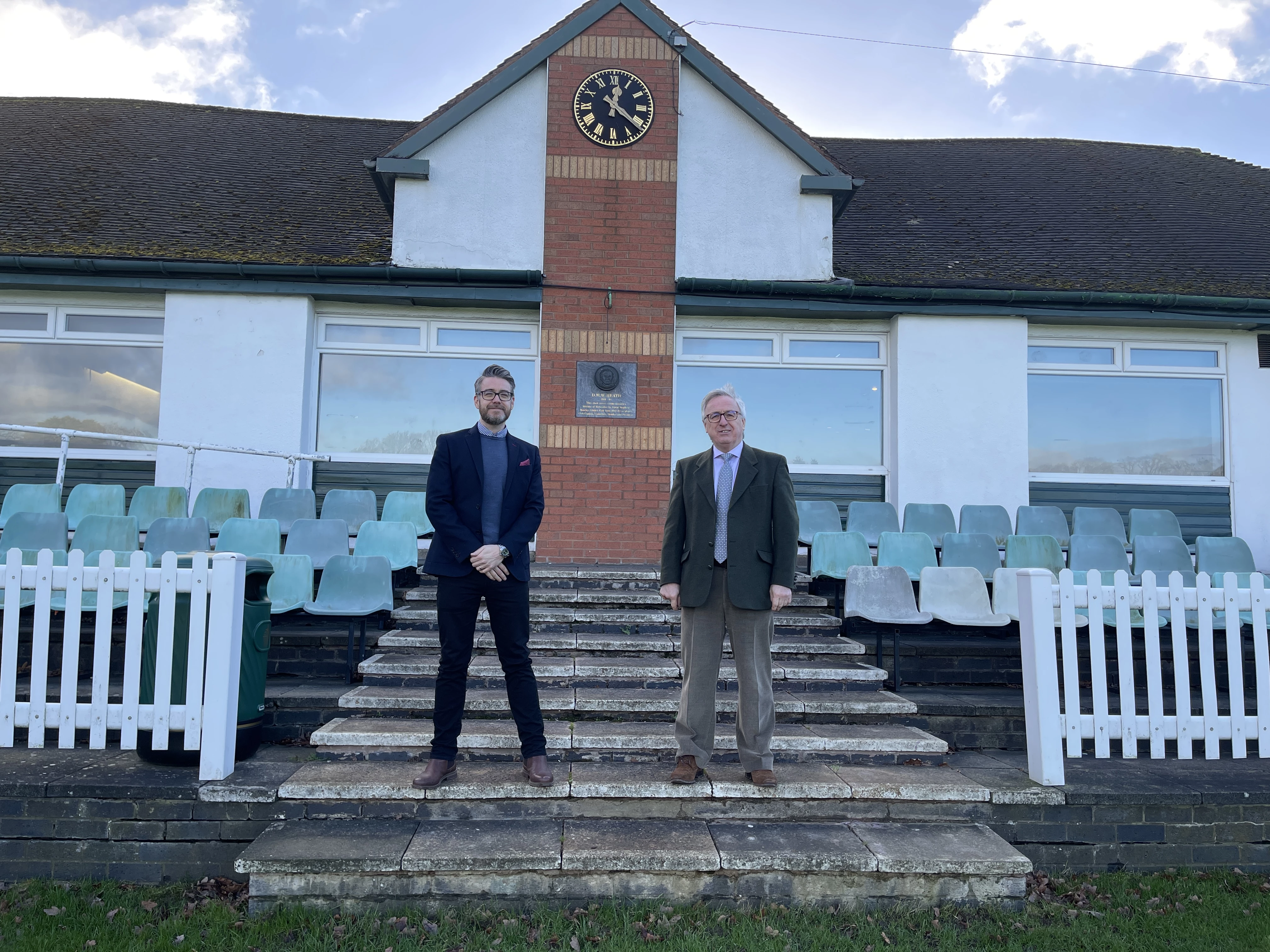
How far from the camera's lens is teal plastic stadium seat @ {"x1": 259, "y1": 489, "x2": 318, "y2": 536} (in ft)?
24.2

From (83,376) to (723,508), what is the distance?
8.22 metres

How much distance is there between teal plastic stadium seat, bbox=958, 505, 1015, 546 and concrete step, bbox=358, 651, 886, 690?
3359mm

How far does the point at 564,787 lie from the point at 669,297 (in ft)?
19.0

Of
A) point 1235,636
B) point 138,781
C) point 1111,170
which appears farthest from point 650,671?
point 1111,170

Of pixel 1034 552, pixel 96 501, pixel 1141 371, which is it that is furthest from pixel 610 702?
pixel 1141 371

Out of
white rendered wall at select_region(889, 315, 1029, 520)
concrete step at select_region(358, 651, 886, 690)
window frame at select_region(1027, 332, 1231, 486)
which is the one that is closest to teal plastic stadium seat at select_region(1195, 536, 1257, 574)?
white rendered wall at select_region(889, 315, 1029, 520)

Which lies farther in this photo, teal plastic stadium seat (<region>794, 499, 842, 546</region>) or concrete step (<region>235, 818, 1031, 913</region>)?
teal plastic stadium seat (<region>794, 499, 842, 546</region>)

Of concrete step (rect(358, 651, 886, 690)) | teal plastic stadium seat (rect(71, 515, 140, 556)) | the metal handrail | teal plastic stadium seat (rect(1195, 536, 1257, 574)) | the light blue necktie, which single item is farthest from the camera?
the metal handrail

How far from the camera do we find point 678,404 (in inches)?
347

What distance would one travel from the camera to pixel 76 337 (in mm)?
8516

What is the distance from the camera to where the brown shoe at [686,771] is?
375 cm

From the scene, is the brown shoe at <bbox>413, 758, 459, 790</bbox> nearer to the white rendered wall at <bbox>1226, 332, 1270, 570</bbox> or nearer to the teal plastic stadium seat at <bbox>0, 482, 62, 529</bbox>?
the teal plastic stadium seat at <bbox>0, 482, 62, 529</bbox>

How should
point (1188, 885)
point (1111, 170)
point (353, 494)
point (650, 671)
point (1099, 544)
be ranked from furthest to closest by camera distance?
point (1111, 170), point (353, 494), point (1099, 544), point (650, 671), point (1188, 885)

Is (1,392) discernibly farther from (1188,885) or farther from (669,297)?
(1188,885)
